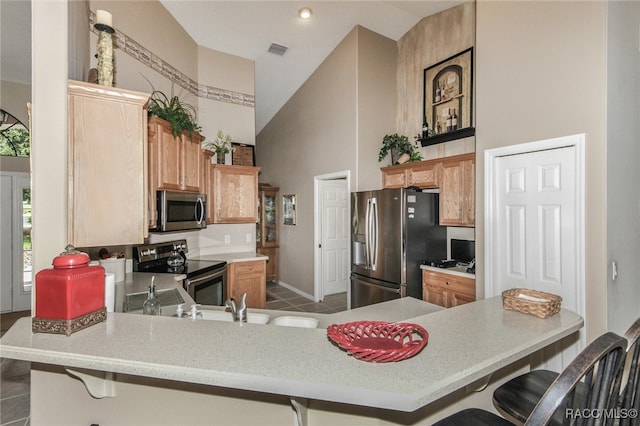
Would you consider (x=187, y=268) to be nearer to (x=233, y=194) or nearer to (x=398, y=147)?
(x=233, y=194)

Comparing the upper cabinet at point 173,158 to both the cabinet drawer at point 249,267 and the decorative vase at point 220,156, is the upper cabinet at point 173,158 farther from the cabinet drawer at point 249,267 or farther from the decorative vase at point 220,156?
the cabinet drawer at point 249,267

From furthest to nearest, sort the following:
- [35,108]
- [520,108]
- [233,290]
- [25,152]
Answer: [233,290] → [520,108] → [25,152] → [35,108]

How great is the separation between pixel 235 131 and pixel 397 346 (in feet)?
14.3

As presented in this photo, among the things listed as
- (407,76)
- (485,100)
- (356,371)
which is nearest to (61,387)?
(356,371)

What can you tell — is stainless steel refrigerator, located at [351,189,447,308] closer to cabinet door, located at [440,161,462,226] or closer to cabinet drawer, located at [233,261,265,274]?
cabinet door, located at [440,161,462,226]

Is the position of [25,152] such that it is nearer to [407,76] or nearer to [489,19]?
[489,19]

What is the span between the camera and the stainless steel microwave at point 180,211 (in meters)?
2.84

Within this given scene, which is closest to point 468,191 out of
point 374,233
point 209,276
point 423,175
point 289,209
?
point 423,175

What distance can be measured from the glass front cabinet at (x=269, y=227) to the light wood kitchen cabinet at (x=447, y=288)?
368cm

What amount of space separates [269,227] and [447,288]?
420 centimetres

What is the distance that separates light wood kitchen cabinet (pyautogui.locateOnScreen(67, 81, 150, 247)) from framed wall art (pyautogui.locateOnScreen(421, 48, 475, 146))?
3424mm

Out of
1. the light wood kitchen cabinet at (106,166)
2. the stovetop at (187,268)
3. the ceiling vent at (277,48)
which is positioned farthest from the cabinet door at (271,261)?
the light wood kitchen cabinet at (106,166)

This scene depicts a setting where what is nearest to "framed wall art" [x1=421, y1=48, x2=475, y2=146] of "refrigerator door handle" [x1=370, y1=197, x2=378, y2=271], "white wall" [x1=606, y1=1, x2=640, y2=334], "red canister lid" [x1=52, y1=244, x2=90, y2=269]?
"refrigerator door handle" [x1=370, y1=197, x2=378, y2=271]

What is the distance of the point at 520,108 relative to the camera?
2559 mm
